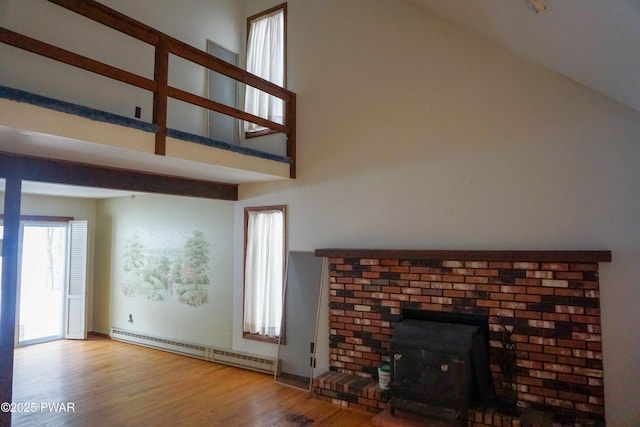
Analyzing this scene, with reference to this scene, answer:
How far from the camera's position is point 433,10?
152 inches

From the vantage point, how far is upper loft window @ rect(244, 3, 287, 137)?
521 centimetres

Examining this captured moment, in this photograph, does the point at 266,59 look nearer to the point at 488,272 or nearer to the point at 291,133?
the point at 291,133

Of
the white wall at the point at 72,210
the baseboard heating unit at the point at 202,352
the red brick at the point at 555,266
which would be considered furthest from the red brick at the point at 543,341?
the white wall at the point at 72,210

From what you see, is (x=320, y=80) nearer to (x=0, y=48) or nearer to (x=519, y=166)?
(x=519, y=166)

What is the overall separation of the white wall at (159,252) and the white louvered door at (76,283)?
0.35 m

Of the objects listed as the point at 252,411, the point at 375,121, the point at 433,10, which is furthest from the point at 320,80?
the point at 252,411

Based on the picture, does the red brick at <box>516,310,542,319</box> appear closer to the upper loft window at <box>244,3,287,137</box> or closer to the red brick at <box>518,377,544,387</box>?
the red brick at <box>518,377,544,387</box>

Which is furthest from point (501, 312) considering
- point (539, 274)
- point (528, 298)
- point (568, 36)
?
point (568, 36)

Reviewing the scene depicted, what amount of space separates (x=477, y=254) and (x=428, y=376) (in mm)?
1133

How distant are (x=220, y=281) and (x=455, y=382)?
134 inches

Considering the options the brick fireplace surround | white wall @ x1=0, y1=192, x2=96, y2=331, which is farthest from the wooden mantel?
white wall @ x1=0, y1=192, x2=96, y2=331

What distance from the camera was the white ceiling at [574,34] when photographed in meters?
1.99

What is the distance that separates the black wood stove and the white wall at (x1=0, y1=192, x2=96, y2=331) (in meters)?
6.02

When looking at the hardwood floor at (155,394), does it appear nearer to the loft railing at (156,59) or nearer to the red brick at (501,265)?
the red brick at (501,265)
